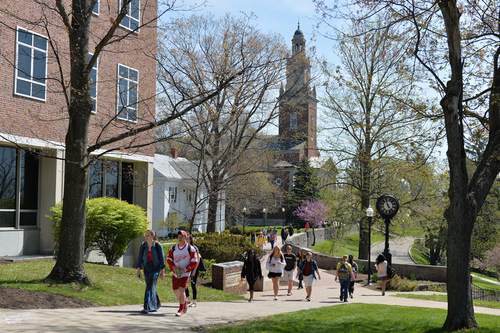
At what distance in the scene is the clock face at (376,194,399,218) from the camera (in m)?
23.6

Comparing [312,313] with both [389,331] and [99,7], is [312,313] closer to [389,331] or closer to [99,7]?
[389,331]

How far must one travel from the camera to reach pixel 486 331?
8336 mm

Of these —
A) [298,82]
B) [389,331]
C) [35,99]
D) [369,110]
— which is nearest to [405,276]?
[369,110]

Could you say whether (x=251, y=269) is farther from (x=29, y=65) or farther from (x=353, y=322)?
(x=29, y=65)

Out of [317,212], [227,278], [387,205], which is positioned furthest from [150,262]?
[317,212]

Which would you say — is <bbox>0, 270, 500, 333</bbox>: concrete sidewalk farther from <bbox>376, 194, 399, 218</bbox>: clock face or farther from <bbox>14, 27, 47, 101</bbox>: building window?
<bbox>376, 194, 399, 218</bbox>: clock face

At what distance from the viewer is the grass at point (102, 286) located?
431 inches

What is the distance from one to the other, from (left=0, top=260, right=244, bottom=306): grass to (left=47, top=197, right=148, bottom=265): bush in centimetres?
188

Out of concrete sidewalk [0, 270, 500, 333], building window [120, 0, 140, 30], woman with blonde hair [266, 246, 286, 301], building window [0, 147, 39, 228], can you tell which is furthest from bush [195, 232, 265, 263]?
building window [120, 0, 140, 30]

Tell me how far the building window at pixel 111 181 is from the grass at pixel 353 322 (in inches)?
474

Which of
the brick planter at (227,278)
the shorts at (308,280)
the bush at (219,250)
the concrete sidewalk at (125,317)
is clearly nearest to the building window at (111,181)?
the bush at (219,250)

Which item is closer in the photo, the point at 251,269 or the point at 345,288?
the point at 251,269

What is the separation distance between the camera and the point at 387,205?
23.8m

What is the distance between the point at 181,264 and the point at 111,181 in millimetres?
13535
